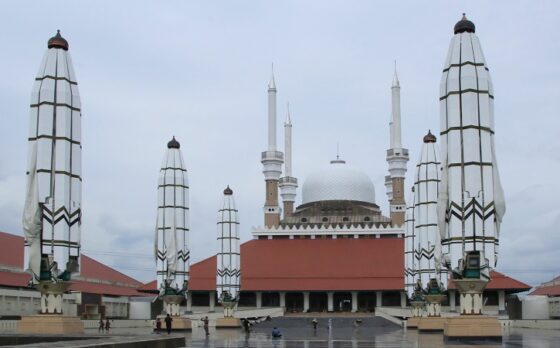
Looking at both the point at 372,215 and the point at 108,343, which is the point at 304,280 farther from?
the point at 108,343

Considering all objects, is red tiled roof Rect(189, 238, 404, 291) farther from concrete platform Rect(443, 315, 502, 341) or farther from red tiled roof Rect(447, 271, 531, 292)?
concrete platform Rect(443, 315, 502, 341)

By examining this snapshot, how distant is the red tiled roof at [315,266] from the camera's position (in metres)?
76.6

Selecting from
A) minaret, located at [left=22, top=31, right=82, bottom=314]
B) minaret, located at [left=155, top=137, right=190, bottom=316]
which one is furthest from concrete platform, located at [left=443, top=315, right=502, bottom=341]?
minaret, located at [left=155, top=137, right=190, bottom=316]

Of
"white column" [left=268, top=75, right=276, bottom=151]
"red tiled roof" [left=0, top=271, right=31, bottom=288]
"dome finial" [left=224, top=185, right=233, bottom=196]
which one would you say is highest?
"white column" [left=268, top=75, right=276, bottom=151]

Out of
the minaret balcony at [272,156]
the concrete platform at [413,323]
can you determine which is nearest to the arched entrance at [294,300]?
the minaret balcony at [272,156]

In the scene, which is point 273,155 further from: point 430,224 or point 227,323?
point 430,224

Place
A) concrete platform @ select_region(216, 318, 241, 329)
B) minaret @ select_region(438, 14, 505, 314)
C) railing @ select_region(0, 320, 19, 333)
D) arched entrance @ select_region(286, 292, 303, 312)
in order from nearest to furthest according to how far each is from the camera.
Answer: minaret @ select_region(438, 14, 505, 314) → railing @ select_region(0, 320, 19, 333) → concrete platform @ select_region(216, 318, 241, 329) → arched entrance @ select_region(286, 292, 303, 312)

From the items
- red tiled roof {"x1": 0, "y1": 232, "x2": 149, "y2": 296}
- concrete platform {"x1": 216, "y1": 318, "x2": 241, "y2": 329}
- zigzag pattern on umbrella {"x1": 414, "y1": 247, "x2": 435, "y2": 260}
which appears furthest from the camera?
concrete platform {"x1": 216, "y1": 318, "x2": 241, "y2": 329}

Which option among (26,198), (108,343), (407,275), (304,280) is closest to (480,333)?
(108,343)

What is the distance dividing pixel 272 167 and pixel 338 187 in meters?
8.71

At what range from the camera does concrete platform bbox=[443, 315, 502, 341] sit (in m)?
30.2

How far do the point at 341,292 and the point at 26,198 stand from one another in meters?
51.9

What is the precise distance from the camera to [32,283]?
32625mm

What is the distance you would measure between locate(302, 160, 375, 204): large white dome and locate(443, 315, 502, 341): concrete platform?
6366 cm
